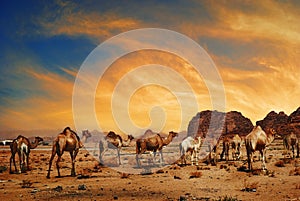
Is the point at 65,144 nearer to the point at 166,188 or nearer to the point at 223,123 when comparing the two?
the point at 166,188

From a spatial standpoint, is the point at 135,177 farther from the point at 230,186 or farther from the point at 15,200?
the point at 15,200

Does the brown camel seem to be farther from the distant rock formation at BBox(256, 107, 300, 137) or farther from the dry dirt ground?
the distant rock formation at BBox(256, 107, 300, 137)

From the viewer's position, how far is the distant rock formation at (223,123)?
162 metres

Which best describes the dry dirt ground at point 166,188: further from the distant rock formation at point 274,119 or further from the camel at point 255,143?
the distant rock formation at point 274,119

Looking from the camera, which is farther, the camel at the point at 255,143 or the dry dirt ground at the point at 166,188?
the camel at the point at 255,143

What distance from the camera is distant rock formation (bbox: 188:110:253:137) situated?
16150 cm

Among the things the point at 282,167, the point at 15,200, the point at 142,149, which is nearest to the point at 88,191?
the point at 15,200

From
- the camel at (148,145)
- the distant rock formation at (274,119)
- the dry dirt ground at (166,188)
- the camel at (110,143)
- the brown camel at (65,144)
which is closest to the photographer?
the dry dirt ground at (166,188)

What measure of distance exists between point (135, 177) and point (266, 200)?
9.52 m

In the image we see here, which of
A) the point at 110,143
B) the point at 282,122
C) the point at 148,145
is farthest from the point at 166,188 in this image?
the point at 282,122

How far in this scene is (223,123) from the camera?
549 feet

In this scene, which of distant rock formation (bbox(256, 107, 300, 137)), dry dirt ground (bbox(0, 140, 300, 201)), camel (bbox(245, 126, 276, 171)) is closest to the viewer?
dry dirt ground (bbox(0, 140, 300, 201))

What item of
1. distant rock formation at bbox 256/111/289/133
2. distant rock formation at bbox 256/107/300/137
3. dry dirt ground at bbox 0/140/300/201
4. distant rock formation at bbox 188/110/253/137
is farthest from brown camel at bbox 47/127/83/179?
distant rock formation at bbox 188/110/253/137

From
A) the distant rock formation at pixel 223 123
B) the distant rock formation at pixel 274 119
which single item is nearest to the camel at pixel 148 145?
the distant rock formation at pixel 274 119
